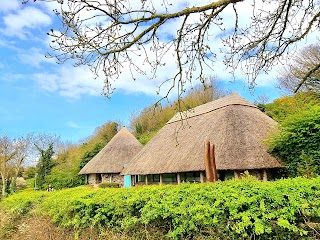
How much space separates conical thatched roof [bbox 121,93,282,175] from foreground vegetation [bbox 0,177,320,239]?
18.7 feet

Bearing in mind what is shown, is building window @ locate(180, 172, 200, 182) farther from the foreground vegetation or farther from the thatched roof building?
the thatched roof building

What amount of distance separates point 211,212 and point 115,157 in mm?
24146

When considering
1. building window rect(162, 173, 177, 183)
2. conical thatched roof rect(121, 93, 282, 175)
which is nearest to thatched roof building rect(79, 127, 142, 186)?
conical thatched roof rect(121, 93, 282, 175)

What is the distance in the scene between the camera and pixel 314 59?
18.4 metres

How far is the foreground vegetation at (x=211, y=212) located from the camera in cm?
430

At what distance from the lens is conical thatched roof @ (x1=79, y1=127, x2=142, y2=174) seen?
27.6 meters

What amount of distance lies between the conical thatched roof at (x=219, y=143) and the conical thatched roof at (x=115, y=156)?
525cm

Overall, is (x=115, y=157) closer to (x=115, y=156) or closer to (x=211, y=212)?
(x=115, y=156)

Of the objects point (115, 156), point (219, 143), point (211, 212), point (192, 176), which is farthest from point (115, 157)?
point (211, 212)

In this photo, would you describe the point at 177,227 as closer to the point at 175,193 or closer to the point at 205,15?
the point at 175,193

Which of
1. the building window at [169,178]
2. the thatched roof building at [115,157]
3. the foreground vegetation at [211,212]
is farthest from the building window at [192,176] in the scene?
the thatched roof building at [115,157]

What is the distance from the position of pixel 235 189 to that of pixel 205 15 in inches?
108

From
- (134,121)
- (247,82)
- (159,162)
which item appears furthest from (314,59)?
(134,121)

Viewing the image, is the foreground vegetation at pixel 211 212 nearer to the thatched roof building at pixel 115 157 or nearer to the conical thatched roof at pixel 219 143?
the conical thatched roof at pixel 219 143
